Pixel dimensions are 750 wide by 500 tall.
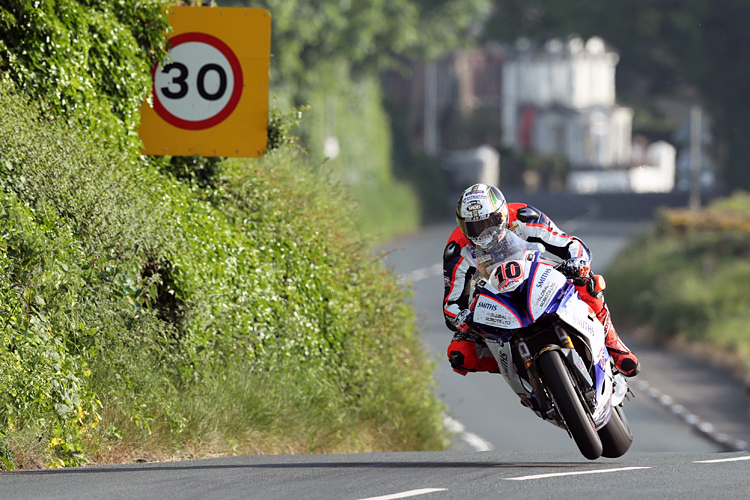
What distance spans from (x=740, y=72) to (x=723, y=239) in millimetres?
21607

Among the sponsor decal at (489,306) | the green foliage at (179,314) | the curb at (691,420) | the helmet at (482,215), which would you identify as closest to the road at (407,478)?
the green foliage at (179,314)

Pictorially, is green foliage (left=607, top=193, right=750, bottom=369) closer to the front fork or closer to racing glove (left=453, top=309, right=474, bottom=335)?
the front fork

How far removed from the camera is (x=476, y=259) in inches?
347

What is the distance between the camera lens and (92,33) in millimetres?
10477

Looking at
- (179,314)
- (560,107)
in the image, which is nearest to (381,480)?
(179,314)

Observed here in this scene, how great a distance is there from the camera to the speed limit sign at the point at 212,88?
10922 mm

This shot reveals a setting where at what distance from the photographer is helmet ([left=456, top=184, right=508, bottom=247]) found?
8562 millimetres

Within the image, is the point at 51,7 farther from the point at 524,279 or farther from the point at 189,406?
the point at 524,279

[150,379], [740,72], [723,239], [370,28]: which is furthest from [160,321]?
[740,72]

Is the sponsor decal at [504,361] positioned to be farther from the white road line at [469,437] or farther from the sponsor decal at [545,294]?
the white road line at [469,437]

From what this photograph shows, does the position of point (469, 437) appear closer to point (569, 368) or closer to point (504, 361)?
point (504, 361)

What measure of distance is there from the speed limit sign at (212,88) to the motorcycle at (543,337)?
2.96 meters

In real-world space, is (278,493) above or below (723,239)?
below

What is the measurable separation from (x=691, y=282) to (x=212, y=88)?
20232 mm
